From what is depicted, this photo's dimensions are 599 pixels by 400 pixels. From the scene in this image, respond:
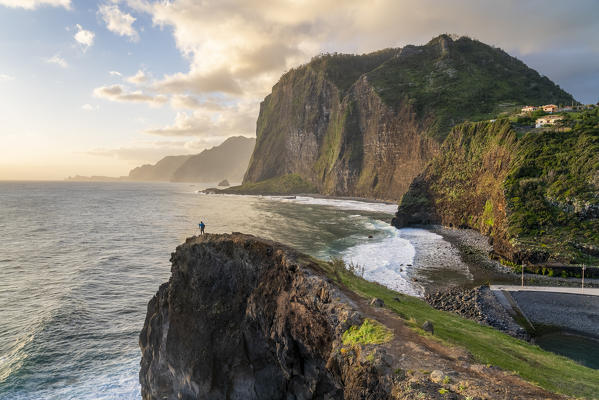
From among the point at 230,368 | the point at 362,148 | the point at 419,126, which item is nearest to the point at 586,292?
the point at 230,368

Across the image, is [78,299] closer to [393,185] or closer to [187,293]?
[187,293]

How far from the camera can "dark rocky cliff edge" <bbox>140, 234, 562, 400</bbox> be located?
9.24m

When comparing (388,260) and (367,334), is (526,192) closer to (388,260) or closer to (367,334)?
(388,260)

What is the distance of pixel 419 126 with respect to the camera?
411ft

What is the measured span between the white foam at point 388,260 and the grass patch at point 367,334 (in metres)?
23.5

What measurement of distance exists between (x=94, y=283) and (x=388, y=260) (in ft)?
131

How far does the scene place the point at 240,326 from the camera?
16219 millimetres

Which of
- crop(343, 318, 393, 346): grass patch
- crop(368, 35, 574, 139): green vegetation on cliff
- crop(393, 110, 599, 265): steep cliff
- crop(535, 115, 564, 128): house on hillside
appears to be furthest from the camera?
crop(368, 35, 574, 139): green vegetation on cliff

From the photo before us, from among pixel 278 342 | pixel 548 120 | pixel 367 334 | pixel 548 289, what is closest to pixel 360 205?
pixel 548 120

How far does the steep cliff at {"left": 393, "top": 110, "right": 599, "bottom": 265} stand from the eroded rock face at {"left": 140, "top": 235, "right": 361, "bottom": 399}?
138 ft

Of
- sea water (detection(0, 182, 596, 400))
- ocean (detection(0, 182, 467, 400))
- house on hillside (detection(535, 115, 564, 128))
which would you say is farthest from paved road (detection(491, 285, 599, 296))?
house on hillside (detection(535, 115, 564, 128))

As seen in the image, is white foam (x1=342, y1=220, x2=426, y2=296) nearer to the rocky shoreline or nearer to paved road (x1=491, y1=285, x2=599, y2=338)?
the rocky shoreline

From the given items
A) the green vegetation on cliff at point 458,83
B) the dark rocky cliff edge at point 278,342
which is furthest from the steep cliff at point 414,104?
the dark rocky cliff edge at point 278,342

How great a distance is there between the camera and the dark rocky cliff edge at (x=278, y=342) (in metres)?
9.24
